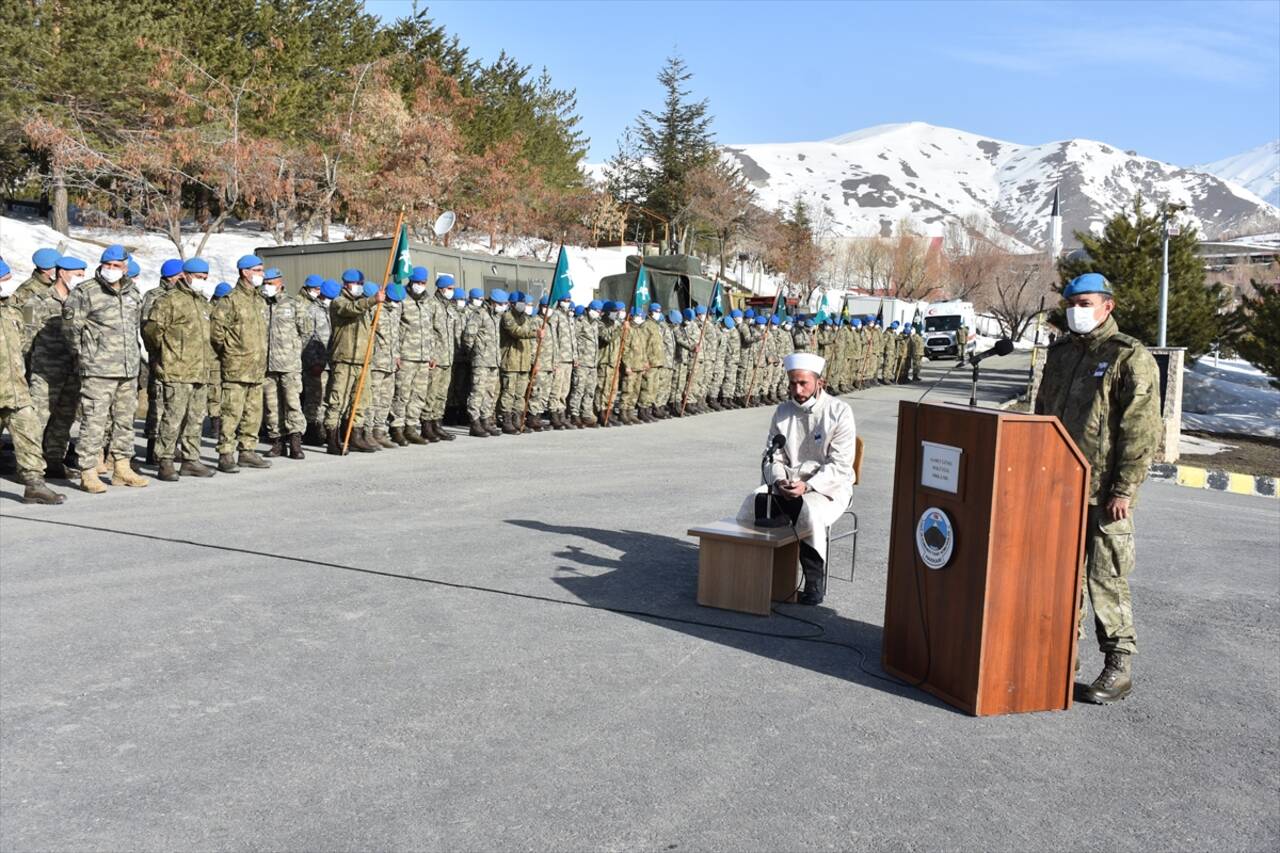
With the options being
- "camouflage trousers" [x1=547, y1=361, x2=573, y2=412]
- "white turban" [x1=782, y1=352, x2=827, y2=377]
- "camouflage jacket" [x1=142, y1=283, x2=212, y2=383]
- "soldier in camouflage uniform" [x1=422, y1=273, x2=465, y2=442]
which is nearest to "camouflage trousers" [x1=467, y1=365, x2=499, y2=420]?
"soldier in camouflage uniform" [x1=422, y1=273, x2=465, y2=442]

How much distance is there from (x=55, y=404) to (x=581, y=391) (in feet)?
28.3

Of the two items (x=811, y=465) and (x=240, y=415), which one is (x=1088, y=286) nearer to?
(x=811, y=465)

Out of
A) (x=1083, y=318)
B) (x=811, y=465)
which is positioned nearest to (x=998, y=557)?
(x=1083, y=318)

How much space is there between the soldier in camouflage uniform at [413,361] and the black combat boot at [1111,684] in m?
10.0

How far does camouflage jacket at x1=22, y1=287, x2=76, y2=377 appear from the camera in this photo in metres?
9.83

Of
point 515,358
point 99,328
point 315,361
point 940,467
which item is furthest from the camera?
point 515,358

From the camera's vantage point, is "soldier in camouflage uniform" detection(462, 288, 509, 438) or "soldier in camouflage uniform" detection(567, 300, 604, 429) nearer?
"soldier in camouflage uniform" detection(462, 288, 509, 438)

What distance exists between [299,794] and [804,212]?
270ft

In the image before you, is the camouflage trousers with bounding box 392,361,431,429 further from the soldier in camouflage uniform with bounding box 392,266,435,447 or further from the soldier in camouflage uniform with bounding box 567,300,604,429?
the soldier in camouflage uniform with bounding box 567,300,604,429

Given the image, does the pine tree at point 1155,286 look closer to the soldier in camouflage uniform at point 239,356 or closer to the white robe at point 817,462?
the soldier in camouflage uniform at point 239,356

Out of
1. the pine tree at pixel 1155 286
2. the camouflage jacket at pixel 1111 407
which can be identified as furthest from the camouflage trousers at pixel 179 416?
the pine tree at pixel 1155 286

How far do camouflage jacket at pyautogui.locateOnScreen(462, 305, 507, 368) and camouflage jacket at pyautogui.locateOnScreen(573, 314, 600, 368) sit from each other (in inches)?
81.0

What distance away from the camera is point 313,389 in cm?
1392

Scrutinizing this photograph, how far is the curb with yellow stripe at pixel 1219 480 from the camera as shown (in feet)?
49.7
